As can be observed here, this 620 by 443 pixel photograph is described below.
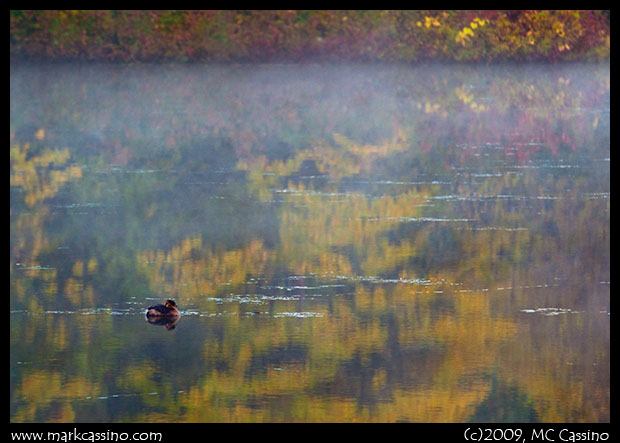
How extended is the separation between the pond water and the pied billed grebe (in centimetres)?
5

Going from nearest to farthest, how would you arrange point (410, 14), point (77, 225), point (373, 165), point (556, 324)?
Answer: 1. point (556, 324)
2. point (77, 225)
3. point (373, 165)
4. point (410, 14)

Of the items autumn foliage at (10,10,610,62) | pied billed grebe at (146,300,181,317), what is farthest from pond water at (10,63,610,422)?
autumn foliage at (10,10,610,62)

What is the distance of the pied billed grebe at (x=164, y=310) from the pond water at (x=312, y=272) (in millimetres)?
54

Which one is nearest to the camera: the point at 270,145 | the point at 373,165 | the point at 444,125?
the point at 373,165

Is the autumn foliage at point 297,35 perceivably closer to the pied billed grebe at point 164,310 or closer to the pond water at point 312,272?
the pond water at point 312,272

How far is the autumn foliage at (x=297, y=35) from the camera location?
83.9ft

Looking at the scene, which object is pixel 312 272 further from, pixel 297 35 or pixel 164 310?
pixel 297 35

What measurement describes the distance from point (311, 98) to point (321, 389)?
13633 mm

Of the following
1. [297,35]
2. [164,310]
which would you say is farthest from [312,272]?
[297,35]

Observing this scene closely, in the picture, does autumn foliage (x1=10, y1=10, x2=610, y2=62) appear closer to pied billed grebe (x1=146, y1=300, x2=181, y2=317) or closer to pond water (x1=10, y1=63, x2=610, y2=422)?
pond water (x1=10, y1=63, x2=610, y2=422)

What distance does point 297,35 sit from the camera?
2630 centimetres
